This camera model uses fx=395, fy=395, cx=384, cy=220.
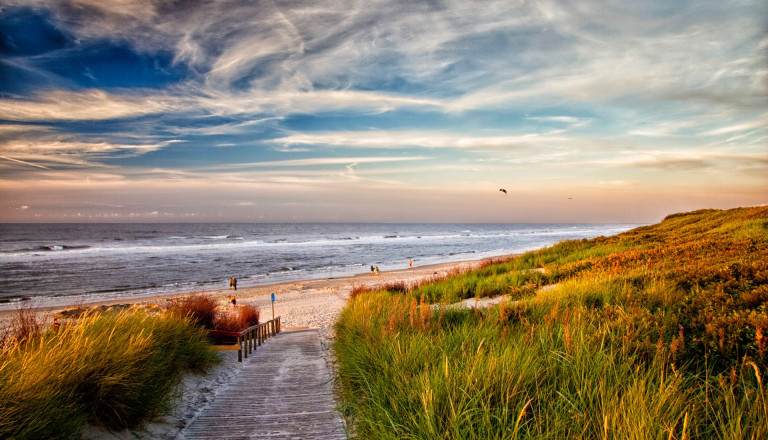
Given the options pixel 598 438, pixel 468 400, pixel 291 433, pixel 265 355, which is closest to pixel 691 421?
pixel 598 438

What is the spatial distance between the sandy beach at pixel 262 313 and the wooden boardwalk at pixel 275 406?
30 centimetres

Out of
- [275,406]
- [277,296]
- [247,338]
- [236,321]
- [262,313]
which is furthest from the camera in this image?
[277,296]

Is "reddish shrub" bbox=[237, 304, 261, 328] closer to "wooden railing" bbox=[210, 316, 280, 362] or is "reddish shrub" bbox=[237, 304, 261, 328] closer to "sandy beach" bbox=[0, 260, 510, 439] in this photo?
"wooden railing" bbox=[210, 316, 280, 362]

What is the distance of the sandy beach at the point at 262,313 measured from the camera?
216 inches

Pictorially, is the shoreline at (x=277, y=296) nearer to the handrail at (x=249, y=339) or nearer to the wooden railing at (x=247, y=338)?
the handrail at (x=249, y=339)

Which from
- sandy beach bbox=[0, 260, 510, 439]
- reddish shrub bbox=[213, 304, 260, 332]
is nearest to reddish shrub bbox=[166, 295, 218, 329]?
reddish shrub bbox=[213, 304, 260, 332]

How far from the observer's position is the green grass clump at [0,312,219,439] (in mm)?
3609

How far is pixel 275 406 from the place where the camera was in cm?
620

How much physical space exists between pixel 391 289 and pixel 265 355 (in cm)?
847

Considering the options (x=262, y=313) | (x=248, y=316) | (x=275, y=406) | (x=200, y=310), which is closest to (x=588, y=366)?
(x=275, y=406)

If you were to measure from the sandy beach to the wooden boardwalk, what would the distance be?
30 cm

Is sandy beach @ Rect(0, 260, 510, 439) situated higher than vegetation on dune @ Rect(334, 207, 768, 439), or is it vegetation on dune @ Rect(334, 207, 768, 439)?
vegetation on dune @ Rect(334, 207, 768, 439)

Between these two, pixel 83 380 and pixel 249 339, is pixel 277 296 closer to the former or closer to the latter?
pixel 249 339

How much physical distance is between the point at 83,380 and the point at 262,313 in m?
19.4
